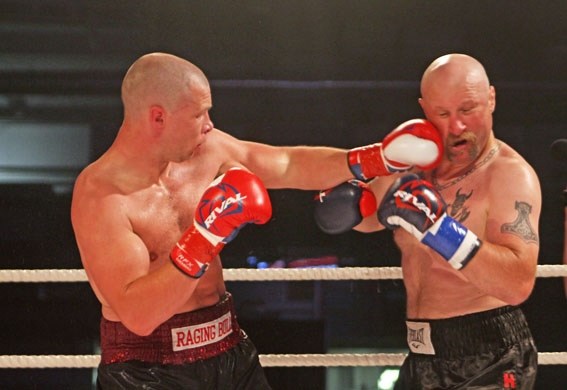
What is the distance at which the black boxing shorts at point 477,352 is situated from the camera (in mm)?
1930

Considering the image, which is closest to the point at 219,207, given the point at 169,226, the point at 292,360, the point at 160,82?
the point at 169,226

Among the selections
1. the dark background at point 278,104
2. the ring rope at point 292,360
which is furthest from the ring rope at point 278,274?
the dark background at point 278,104

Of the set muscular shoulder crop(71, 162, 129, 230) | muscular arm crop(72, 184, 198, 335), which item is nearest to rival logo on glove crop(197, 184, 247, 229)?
muscular arm crop(72, 184, 198, 335)

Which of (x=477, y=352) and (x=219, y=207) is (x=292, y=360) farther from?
(x=219, y=207)

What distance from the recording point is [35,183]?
4.93 m

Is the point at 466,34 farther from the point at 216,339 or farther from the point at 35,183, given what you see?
the point at 216,339

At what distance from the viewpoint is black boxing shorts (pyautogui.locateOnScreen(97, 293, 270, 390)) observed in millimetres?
1971

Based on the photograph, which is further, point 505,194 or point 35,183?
point 35,183

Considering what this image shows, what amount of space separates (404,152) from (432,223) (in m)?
0.24

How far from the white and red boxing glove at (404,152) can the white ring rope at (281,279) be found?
0.41 meters

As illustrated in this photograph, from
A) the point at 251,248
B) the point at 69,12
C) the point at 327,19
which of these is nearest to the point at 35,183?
the point at 69,12

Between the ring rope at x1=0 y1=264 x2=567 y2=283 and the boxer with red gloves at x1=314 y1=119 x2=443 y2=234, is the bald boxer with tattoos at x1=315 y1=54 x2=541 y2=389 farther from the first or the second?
the ring rope at x1=0 y1=264 x2=567 y2=283

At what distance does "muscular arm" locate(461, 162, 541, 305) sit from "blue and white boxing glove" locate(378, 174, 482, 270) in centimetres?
3

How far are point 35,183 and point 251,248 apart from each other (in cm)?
129
